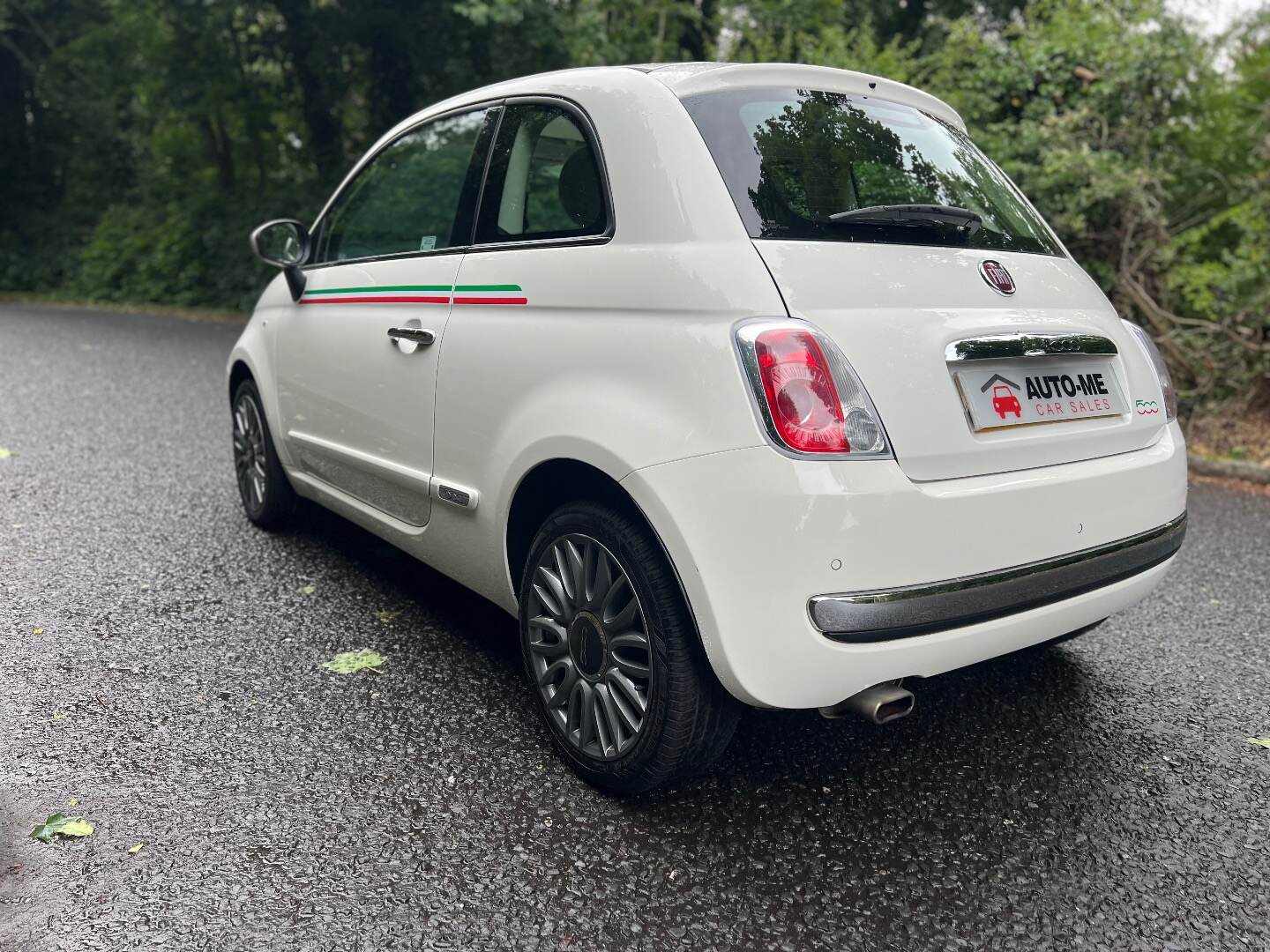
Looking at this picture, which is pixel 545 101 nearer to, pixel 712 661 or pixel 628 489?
pixel 628 489

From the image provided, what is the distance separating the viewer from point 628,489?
91.9 inches

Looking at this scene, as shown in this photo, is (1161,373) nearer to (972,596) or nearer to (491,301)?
(972,596)

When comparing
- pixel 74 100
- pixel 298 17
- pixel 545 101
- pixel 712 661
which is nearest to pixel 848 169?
pixel 545 101

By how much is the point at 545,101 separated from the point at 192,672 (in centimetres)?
206

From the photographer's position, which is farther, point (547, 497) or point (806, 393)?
point (547, 497)

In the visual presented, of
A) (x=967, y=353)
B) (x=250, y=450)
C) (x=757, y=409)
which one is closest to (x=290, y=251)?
(x=250, y=450)

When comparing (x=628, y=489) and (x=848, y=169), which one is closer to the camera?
(x=628, y=489)

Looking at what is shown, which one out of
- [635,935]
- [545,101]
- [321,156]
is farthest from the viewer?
[321,156]

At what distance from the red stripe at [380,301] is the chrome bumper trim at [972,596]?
62.8 inches

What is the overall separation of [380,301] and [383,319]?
3.6 inches

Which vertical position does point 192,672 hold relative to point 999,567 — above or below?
below

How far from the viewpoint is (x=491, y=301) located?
289cm

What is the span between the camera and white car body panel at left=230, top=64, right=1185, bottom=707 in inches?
84.6

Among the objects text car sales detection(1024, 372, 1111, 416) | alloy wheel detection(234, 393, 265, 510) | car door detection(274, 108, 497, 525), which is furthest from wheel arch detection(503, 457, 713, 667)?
alloy wheel detection(234, 393, 265, 510)
